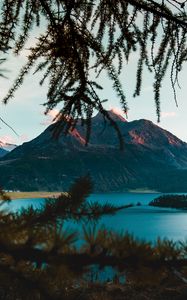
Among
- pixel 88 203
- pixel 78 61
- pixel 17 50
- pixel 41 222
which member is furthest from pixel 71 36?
pixel 41 222

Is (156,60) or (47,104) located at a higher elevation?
(156,60)

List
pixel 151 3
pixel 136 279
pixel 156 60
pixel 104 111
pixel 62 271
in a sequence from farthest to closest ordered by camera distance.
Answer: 1. pixel 156 60
2. pixel 151 3
3. pixel 104 111
4. pixel 136 279
5. pixel 62 271

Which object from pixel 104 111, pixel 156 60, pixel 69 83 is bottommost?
pixel 104 111

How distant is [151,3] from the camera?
394 cm

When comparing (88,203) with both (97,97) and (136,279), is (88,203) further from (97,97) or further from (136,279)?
(97,97)

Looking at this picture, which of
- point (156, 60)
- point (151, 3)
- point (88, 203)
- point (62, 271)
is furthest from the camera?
point (156, 60)

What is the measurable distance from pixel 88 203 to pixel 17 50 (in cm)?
212

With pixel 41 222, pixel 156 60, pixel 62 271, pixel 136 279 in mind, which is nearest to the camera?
pixel 62 271

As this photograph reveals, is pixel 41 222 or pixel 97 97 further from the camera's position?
pixel 97 97

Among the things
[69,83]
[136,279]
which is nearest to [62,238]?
[136,279]

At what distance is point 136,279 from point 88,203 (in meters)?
1.13

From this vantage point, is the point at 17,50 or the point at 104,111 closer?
the point at 104,111

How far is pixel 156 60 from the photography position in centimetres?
424

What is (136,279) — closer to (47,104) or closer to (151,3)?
(47,104)
